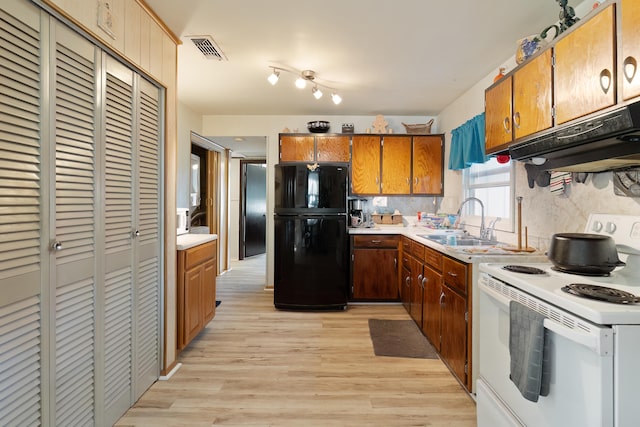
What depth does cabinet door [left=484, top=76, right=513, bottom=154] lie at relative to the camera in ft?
6.63

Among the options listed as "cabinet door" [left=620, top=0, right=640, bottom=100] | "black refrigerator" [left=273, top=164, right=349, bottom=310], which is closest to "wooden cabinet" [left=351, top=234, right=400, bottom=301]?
"black refrigerator" [left=273, top=164, right=349, bottom=310]

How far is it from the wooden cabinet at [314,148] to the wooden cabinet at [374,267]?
1075 millimetres

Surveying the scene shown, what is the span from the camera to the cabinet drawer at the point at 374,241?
3.80 metres

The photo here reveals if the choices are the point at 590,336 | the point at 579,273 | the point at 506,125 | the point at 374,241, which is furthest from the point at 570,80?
the point at 374,241

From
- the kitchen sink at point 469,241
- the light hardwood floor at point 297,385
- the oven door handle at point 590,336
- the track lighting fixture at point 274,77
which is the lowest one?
the light hardwood floor at point 297,385

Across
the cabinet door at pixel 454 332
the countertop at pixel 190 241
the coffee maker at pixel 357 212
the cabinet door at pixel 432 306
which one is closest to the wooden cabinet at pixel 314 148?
the coffee maker at pixel 357 212

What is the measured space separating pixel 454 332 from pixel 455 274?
0.41 metres

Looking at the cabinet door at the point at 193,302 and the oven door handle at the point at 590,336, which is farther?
the cabinet door at the point at 193,302

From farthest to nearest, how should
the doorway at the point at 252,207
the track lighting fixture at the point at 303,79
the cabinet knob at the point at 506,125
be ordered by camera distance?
the doorway at the point at 252,207 < the track lighting fixture at the point at 303,79 < the cabinet knob at the point at 506,125

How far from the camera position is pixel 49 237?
1311 mm

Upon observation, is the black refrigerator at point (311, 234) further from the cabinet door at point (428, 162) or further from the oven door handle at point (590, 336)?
the oven door handle at point (590, 336)

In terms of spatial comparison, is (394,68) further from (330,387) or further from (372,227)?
(330,387)

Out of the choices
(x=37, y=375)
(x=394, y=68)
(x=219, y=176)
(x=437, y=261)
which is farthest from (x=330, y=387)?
(x=219, y=176)

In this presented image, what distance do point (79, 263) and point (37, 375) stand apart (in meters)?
0.45
